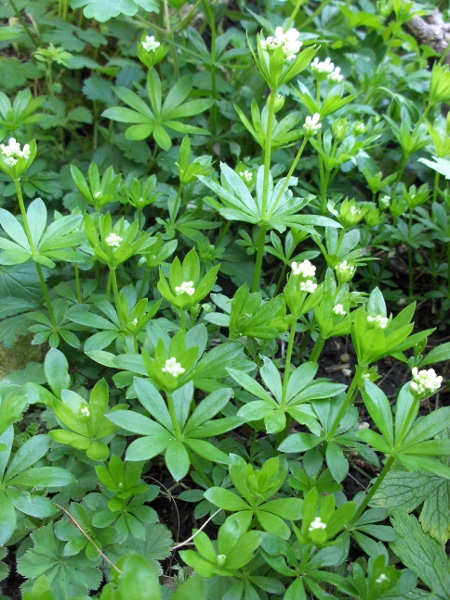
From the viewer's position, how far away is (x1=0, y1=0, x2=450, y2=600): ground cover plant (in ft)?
5.68

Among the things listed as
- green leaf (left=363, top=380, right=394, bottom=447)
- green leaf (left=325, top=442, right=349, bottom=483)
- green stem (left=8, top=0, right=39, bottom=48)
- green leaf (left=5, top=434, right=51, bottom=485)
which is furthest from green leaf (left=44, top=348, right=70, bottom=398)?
green stem (left=8, top=0, right=39, bottom=48)

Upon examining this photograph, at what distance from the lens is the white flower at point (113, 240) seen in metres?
2.05

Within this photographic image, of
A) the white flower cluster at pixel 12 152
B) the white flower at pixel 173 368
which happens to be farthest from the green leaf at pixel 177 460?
the white flower cluster at pixel 12 152

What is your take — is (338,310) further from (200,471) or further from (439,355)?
(200,471)

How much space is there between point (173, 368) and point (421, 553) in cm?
107

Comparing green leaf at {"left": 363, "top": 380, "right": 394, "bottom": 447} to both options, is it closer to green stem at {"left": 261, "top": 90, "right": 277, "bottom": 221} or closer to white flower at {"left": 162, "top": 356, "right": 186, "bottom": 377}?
white flower at {"left": 162, "top": 356, "right": 186, "bottom": 377}

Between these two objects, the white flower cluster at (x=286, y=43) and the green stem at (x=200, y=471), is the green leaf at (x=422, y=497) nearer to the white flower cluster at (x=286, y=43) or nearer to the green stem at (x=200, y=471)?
the green stem at (x=200, y=471)

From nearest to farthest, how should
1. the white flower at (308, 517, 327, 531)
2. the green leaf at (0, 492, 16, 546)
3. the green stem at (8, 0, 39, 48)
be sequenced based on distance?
the white flower at (308, 517, 327, 531)
the green leaf at (0, 492, 16, 546)
the green stem at (8, 0, 39, 48)

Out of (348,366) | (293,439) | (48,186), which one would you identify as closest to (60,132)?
(48,186)

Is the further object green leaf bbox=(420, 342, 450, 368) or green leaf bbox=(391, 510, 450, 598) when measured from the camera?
green leaf bbox=(420, 342, 450, 368)

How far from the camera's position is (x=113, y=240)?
2.06 meters

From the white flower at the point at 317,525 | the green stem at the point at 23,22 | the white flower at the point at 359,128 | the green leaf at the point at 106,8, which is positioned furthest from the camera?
the green stem at the point at 23,22

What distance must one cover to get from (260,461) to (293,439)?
257mm

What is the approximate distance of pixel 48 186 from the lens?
2.98 meters
